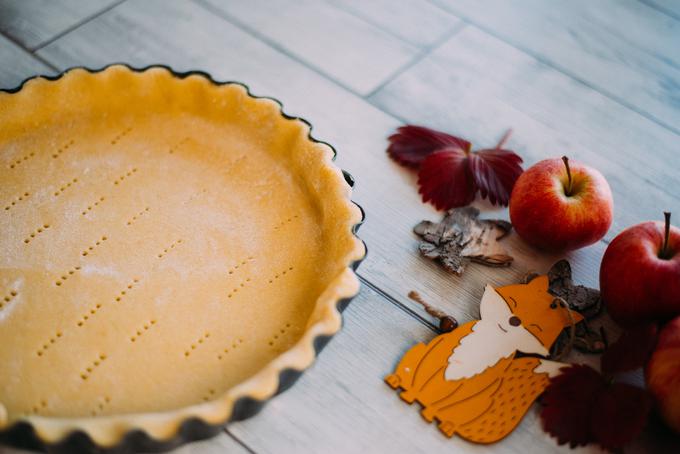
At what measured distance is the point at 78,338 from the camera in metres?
1.02

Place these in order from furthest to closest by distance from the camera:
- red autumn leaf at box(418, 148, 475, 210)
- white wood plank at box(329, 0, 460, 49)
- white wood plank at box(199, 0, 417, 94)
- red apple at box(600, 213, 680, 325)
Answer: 1. white wood plank at box(329, 0, 460, 49)
2. white wood plank at box(199, 0, 417, 94)
3. red autumn leaf at box(418, 148, 475, 210)
4. red apple at box(600, 213, 680, 325)

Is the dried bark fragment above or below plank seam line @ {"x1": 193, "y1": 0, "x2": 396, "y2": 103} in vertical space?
below

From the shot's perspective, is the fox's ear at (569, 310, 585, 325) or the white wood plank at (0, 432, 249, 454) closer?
the white wood plank at (0, 432, 249, 454)

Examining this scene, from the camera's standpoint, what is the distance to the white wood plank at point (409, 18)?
167 centimetres

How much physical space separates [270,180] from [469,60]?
26.5 inches

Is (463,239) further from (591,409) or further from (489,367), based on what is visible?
(591,409)

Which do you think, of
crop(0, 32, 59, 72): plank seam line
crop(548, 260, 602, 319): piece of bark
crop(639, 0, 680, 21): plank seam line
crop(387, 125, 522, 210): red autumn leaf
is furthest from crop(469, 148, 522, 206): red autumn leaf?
crop(0, 32, 59, 72): plank seam line

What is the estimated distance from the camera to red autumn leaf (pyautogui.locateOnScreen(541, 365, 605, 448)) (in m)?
1.04

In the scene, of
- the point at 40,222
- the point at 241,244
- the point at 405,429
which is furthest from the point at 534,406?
the point at 40,222

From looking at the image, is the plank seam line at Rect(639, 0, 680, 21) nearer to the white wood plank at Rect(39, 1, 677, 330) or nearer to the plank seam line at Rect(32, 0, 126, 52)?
the white wood plank at Rect(39, 1, 677, 330)

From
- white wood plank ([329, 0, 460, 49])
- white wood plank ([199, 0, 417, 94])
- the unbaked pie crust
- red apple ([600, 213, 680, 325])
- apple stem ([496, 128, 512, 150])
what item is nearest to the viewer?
the unbaked pie crust

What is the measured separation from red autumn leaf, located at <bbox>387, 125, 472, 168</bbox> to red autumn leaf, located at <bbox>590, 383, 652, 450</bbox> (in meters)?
0.58

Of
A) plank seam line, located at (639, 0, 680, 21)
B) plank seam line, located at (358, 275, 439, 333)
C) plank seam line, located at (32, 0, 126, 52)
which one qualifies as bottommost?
plank seam line, located at (358, 275, 439, 333)

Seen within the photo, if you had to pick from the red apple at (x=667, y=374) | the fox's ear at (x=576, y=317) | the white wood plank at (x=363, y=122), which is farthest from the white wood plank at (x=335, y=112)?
the red apple at (x=667, y=374)
